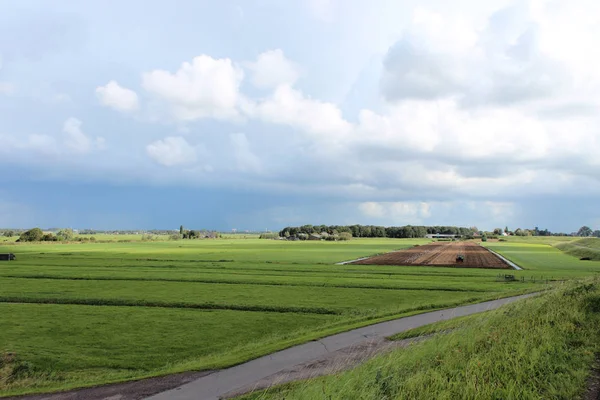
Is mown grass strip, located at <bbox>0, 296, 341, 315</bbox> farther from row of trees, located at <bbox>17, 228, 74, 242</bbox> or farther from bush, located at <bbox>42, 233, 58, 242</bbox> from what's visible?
bush, located at <bbox>42, 233, 58, 242</bbox>

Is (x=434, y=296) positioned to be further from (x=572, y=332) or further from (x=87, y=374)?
(x=87, y=374)

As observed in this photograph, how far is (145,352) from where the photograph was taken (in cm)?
2217

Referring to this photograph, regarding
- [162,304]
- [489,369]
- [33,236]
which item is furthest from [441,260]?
[33,236]

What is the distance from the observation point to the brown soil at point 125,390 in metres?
15.3

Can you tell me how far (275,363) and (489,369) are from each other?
32.3 feet

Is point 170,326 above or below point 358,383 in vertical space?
below

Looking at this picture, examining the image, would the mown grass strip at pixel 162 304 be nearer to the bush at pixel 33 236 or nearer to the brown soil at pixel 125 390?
the brown soil at pixel 125 390

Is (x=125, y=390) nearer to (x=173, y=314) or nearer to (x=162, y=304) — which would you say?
(x=173, y=314)

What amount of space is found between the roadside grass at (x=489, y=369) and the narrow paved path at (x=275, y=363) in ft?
7.21

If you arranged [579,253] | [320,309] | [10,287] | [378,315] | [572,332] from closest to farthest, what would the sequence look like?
[572,332]
[378,315]
[320,309]
[10,287]
[579,253]

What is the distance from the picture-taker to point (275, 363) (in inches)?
719

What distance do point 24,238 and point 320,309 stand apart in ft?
614

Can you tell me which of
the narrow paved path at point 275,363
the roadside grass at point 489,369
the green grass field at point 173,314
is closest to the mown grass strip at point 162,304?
the green grass field at point 173,314

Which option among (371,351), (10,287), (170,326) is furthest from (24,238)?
(371,351)
